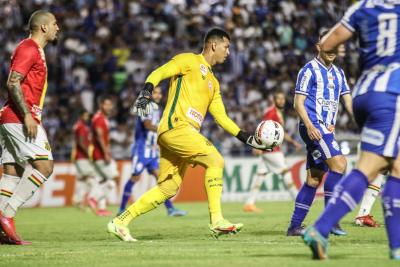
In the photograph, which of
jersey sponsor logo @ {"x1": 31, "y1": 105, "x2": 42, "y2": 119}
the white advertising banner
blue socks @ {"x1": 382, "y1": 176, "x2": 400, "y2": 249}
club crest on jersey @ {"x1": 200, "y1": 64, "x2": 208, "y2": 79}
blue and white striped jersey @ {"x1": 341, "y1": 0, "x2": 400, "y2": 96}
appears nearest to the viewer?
blue socks @ {"x1": 382, "y1": 176, "x2": 400, "y2": 249}

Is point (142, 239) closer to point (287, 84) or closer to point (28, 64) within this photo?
point (28, 64)

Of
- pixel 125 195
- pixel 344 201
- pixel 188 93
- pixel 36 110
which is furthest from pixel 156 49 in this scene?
pixel 344 201

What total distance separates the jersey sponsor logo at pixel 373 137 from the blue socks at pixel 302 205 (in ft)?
13.5

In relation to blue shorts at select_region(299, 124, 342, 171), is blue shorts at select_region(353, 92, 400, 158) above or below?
above

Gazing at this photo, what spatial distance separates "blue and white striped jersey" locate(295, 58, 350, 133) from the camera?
38.5 feet

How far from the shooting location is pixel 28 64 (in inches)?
421

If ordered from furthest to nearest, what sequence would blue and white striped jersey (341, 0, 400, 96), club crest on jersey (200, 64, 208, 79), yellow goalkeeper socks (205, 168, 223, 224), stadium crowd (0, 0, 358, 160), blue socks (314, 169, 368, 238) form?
stadium crowd (0, 0, 358, 160) → club crest on jersey (200, 64, 208, 79) → yellow goalkeeper socks (205, 168, 223, 224) → blue and white striped jersey (341, 0, 400, 96) → blue socks (314, 169, 368, 238)

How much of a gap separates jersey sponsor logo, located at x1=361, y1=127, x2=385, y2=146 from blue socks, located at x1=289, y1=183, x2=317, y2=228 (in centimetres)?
411

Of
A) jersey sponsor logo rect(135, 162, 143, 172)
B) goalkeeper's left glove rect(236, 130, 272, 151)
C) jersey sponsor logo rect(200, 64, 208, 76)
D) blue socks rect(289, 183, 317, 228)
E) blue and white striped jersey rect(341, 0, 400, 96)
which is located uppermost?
blue and white striped jersey rect(341, 0, 400, 96)

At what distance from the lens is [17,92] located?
34.4 ft

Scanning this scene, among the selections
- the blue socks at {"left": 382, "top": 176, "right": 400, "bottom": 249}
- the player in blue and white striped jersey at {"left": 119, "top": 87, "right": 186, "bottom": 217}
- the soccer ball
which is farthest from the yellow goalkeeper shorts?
the player in blue and white striped jersey at {"left": 119, "top": 87, "right": 186, "bottom": 217}

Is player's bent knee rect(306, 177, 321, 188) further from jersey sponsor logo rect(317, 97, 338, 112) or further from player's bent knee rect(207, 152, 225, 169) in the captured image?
player's bent knee rect(207, 152, 225, 169)

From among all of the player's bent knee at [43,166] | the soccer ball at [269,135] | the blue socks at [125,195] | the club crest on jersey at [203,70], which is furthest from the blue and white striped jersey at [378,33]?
the blue socks at [125,195]

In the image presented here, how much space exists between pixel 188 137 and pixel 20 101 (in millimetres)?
2041
